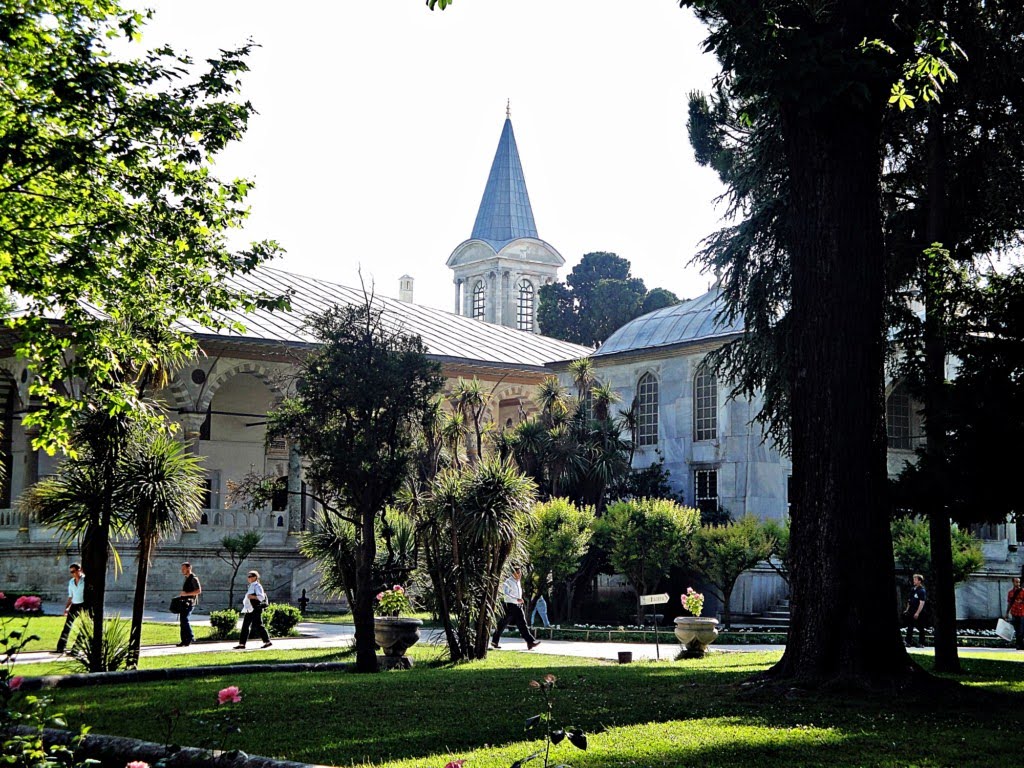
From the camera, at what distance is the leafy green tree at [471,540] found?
1709 centimetres

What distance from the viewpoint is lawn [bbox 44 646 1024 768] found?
8430mm

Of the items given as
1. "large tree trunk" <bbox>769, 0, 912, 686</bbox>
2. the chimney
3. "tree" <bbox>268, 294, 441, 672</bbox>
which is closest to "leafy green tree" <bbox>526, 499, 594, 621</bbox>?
"tree" <bbox>268, 294, 441, 672</bbox>

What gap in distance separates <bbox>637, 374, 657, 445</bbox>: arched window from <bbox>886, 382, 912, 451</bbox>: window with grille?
6.67 meters

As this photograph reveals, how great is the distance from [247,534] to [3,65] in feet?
62.9

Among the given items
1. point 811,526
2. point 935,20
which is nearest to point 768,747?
point 811,526

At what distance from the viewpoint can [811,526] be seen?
473 inches

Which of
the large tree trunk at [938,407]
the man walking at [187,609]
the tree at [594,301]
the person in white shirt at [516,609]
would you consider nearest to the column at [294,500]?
the man walking at [187,609]

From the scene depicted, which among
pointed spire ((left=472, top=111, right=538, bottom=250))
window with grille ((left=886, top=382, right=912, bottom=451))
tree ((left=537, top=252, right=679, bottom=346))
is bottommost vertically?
window with grille ((left=886, top=382, right=912, bottom=451))

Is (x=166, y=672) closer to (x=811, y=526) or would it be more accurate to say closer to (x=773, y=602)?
(x=811, y=526)

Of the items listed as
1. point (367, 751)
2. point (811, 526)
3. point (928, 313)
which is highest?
point (928, 313)

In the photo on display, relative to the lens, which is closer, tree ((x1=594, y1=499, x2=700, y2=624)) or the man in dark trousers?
the man in dark trousers

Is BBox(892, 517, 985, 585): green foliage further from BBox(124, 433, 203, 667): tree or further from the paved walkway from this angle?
BBox(124, 433, 203, 667): tree

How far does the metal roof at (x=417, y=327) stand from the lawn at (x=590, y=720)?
2058cm

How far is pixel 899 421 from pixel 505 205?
42.1 metres
